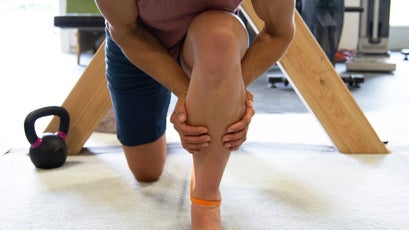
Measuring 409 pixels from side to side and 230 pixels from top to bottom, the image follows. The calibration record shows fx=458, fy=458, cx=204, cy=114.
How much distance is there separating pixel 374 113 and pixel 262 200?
43.4 inches

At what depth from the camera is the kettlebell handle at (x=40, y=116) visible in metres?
1.18

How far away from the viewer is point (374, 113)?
1.90m

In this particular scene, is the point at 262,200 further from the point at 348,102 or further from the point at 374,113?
the point at 374,113

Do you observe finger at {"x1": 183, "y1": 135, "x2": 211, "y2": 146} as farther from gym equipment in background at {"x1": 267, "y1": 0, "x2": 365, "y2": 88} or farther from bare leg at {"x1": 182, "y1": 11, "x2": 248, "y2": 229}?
gym equipment in background at {"x1": 267, "y1": 0, "x2": 365, "y2": 88}

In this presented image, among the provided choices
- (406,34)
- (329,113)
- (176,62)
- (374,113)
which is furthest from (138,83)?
(406,34)

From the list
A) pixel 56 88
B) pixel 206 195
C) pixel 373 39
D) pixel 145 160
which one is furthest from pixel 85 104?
pixel 373 39

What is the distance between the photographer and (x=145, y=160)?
1085mm

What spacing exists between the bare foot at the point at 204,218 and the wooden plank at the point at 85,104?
62 cm

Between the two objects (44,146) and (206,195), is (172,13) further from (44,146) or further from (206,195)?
(44,146)

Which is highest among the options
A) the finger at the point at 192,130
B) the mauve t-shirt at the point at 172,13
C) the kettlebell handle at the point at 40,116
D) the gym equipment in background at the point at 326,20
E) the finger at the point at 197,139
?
the mauve t-shirt at the point at 172,13

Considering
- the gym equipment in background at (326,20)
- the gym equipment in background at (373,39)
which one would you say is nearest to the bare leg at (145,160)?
the gym equipment in background at (326,20)

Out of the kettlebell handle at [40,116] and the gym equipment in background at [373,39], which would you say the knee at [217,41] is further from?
the gym equipment in background at [373,39]

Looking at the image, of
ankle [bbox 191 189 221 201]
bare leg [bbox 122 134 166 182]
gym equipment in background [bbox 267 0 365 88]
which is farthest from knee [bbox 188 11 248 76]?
gym equipment in background [bbox 267 0 365 88]

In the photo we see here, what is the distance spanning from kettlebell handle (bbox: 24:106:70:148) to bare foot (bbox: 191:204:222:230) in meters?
0.58
